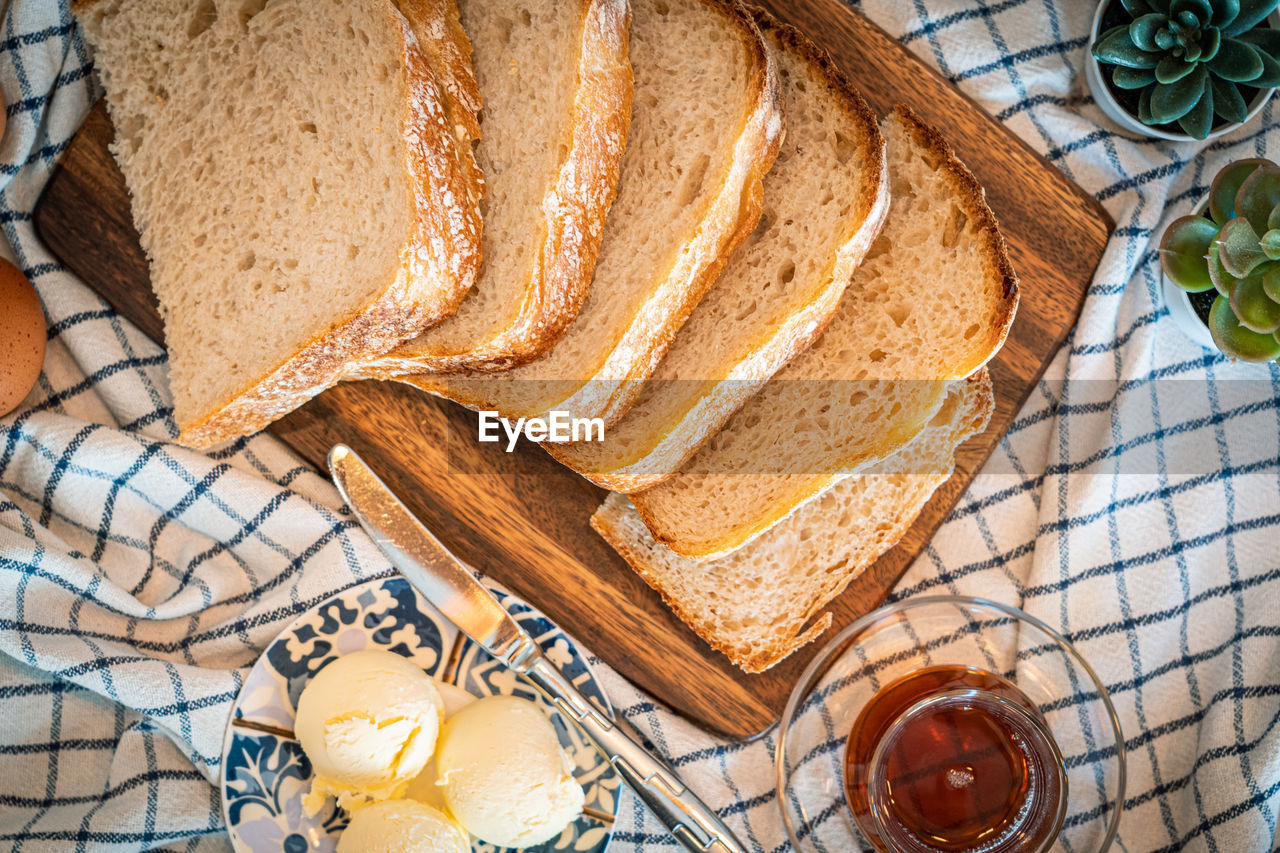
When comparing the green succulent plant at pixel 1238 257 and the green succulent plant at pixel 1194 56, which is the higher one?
the green succulent plant at pixel 1194 56

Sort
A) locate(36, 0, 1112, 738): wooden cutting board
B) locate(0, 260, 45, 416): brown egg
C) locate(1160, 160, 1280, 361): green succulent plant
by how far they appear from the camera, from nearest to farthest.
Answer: locate(1160, 160, 1280, 361): green succulent plant, locate(0, 260, 45, 416): brown egg, locate(36, 0, 1112, 738): wooden cutting board

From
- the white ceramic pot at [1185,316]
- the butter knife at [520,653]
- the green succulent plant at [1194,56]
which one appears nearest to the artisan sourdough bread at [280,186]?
the butter knife at [520,653]

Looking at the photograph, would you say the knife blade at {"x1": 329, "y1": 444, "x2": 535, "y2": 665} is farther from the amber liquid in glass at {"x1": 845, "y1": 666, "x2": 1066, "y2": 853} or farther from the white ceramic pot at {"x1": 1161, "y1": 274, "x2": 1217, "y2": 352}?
the white ceramic pot at {"x1": 1161, "y1": 274, "x2": 1217, "y2": 352}

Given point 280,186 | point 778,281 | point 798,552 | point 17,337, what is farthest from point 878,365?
point 17,337

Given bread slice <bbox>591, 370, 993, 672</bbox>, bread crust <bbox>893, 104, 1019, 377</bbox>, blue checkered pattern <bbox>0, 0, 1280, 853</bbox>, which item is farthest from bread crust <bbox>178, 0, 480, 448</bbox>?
bread crust <bbox>893, 104, 1019, 377</bbox>

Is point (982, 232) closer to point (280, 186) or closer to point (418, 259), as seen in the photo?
point (418, 259)

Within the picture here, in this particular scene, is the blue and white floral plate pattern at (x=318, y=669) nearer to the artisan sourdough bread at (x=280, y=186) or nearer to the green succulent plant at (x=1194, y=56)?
the artisan sourdough bread at (x=280, y=186)
